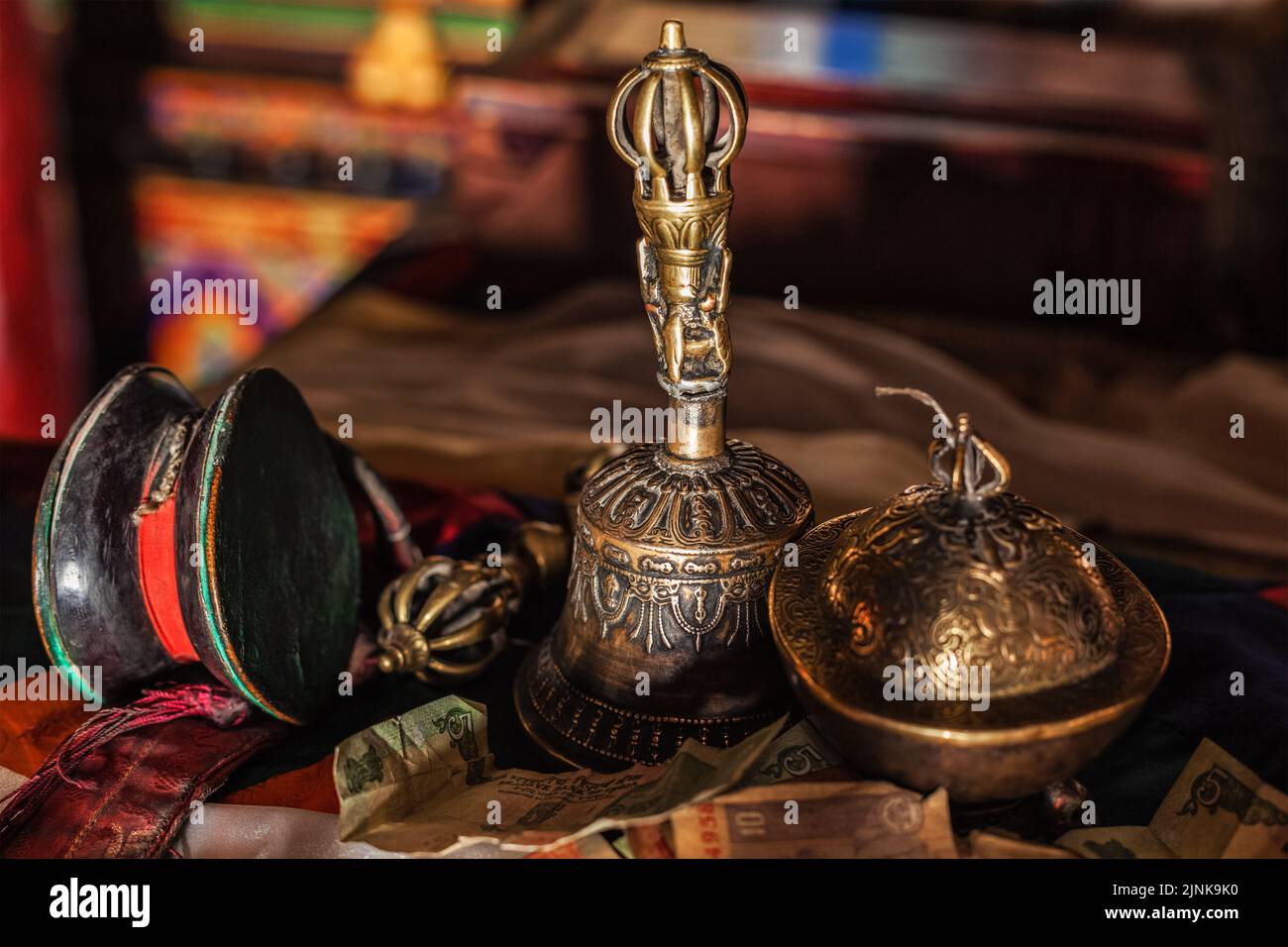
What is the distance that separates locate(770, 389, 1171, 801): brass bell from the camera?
0.95 m

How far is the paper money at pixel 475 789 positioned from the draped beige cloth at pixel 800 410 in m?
0.69

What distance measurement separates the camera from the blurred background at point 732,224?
2182mm

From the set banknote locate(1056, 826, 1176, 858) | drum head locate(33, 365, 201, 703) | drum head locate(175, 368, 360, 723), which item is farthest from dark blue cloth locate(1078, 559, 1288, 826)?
drum head locate(33, 365, 201, 703)

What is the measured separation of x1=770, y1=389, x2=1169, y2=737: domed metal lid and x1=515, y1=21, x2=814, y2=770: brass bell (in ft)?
0.39

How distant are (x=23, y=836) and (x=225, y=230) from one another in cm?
345

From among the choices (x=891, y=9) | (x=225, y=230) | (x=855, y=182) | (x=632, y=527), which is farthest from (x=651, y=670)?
(x=225, y=230)

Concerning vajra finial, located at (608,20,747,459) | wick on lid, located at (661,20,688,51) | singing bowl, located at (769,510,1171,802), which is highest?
wick on lid, located at (661,20,688,51)

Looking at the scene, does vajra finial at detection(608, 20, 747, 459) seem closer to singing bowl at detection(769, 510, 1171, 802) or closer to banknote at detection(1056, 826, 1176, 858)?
singing bowl at detection(769, 510, 1171, 802)

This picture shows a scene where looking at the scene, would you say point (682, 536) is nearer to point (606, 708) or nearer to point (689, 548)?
point (689, 548)

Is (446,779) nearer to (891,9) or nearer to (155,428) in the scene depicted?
(155,428)

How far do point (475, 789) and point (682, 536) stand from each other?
0.91ft

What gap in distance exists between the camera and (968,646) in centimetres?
95

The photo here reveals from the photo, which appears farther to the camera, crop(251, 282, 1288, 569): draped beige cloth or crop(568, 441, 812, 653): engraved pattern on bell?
crop(251, 282, 1288, 569): draped beige cloth

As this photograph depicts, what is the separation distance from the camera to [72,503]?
116 cm
